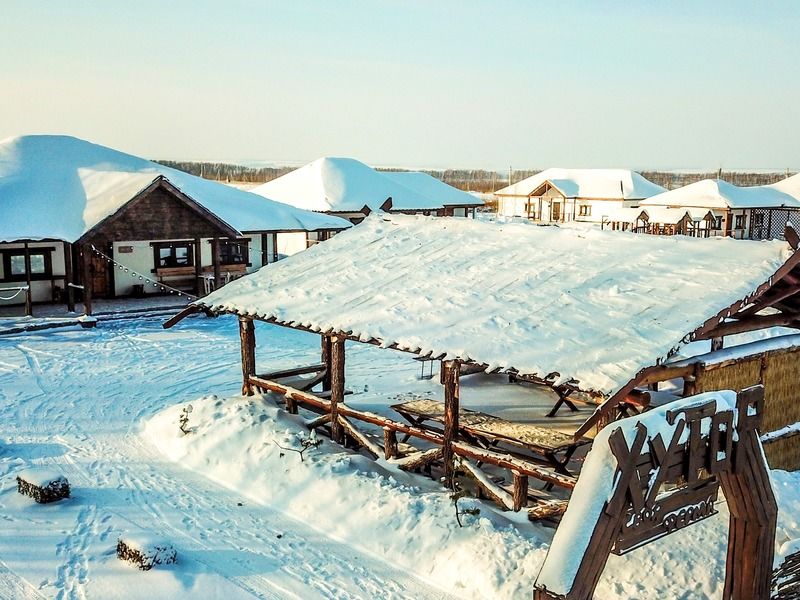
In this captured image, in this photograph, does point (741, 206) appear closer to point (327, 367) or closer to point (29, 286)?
point (327, 367)

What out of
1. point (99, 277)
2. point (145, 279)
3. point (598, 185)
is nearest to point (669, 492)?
point (145, 279)

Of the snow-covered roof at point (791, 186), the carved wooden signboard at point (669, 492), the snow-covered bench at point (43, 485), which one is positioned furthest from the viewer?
the snow-covered roof at point (791, 186)

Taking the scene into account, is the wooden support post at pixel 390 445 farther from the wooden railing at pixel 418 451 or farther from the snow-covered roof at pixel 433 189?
the snow-covered roof at pixel 433 189

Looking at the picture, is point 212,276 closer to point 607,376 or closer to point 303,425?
point 303,425

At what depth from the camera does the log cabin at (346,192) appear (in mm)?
41812

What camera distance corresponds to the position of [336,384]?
1354 centimetres

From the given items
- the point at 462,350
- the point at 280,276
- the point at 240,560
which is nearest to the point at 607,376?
the point at 462,350

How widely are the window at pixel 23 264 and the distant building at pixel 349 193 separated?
1641 cm

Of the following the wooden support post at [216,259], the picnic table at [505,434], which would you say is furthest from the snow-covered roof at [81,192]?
the picnic table at [505,434]

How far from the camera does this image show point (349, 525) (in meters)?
11.0

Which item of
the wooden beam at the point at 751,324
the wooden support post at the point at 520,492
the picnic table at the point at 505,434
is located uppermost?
the wooden beam at the point at 751,324

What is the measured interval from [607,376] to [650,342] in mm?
849

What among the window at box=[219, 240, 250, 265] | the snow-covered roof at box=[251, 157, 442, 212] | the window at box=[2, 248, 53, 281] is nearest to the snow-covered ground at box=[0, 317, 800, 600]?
the window at box=[2, 248, 53, 281]

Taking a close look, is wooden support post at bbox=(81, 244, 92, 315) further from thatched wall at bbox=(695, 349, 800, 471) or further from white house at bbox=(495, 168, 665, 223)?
white house at bbox=(495, 168, 665, 223)
